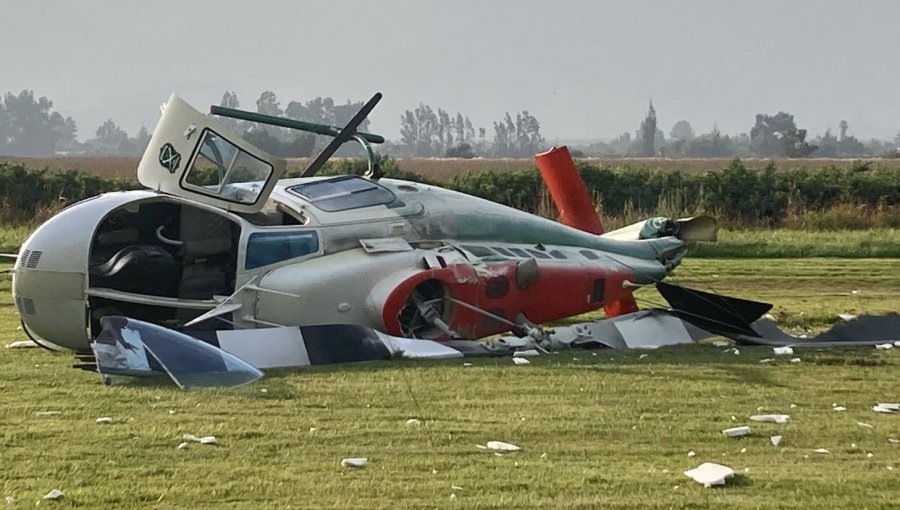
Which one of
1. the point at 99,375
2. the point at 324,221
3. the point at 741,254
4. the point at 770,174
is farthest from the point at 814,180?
the point at 99,375

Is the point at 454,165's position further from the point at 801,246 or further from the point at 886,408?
the point at 886,408

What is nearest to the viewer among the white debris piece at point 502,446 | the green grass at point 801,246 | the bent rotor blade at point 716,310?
the white debris piece at point 502,446

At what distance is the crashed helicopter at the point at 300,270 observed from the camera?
39.5ft

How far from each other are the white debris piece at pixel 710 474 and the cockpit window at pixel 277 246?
21.1 ft

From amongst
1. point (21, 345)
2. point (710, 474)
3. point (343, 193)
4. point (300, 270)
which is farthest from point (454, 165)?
point (710, 474)

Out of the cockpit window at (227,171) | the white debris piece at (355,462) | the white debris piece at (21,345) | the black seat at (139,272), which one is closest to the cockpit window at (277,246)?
the cockpit window at (227,171)

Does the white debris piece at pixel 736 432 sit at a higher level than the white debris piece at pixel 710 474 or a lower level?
lower

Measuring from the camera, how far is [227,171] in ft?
42.6

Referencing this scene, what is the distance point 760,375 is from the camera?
1109cm

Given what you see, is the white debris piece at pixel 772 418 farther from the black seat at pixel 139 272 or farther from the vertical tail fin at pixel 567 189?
the vertical tail fin at pixel 567 189

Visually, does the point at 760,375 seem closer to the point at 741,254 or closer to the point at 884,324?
the point at 884,324

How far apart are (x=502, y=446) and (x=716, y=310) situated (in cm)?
624

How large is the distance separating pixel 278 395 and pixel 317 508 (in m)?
3.34

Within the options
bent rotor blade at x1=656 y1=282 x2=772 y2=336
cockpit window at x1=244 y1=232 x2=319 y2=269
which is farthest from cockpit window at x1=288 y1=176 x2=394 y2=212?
bent rotor blade at x1=656 y1=282 x2=772 y2=336
